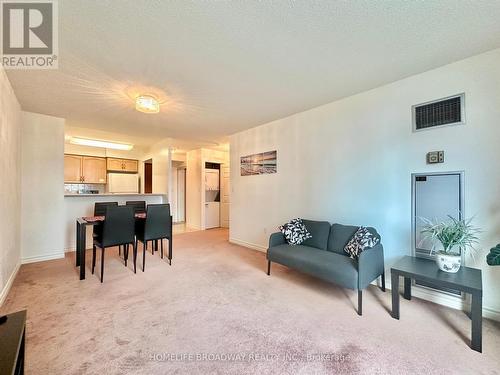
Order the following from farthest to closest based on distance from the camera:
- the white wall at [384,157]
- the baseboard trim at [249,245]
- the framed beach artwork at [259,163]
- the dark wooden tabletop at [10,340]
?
the baseboard trim at [249,245] → the framed beach artwork at [259,163] → the white wall at [384,157] → the dark wooden tabletop at [10,340]

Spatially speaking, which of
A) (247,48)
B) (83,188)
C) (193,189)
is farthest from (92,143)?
(247,48)

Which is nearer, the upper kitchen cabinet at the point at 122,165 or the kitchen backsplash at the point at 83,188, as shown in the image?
the kitchen backsplash at the point at 83,188

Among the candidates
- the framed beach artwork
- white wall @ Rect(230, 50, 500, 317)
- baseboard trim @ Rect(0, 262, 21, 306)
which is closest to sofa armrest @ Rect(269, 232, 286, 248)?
white wall @ Rect(230, 50, 500, 317)

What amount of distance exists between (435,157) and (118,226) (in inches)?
157

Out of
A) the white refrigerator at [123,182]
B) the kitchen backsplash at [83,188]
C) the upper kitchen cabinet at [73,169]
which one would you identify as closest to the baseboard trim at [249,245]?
the white refrigerator at [123,182]

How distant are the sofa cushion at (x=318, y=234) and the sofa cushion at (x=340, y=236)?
2.7 inches

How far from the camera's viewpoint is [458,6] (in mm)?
1506

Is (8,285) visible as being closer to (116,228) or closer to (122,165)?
(116,228)

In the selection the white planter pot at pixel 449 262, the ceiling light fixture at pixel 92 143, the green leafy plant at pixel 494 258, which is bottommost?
the white planter pot at pixel 449 262

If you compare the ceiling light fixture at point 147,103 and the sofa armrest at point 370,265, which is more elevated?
the ceiling light fixture at point 147,103

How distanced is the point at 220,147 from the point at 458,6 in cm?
548

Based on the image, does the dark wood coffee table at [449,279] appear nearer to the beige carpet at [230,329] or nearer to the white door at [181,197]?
the beige carpet at [230,329]

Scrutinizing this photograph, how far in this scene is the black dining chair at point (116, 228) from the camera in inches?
→ 115

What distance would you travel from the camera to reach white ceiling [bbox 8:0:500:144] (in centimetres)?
154
